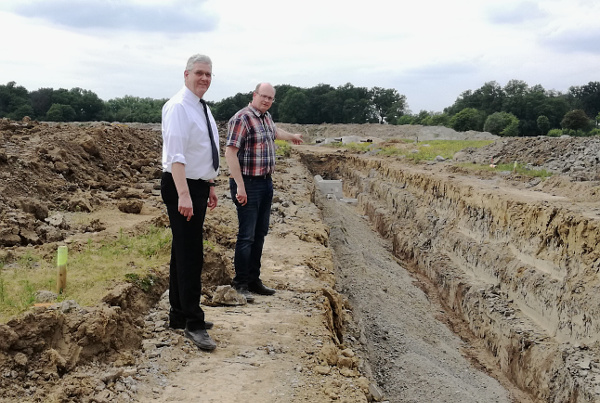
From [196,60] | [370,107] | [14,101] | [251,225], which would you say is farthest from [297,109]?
[196,60]

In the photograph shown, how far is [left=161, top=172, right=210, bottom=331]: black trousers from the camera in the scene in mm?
3889

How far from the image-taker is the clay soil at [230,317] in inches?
138

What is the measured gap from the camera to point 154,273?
5.21 m

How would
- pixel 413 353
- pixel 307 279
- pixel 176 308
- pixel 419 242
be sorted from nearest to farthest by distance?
pixel 176 308 → pixel 307 279 → pixel 413 353 → pixel 419 242

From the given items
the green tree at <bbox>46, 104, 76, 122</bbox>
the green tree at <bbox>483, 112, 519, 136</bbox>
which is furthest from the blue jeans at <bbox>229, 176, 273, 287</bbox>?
the green tree at <bbox>46, 104, 76, 122</bbox>

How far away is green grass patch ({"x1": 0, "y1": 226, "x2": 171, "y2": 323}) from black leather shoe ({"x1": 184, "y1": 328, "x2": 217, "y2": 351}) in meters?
0.80

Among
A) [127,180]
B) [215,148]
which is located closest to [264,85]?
[215,148]

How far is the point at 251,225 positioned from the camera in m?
5.34

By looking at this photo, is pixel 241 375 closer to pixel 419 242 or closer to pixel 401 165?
pixel 419 242

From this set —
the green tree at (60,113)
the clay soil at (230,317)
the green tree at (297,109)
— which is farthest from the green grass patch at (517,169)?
the green tree at (297,109)

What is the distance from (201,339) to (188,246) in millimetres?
735

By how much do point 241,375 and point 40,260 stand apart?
3.05 metres

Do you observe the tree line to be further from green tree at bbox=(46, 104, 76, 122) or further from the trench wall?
the trench wall

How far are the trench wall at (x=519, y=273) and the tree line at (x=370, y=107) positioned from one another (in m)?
27.5
